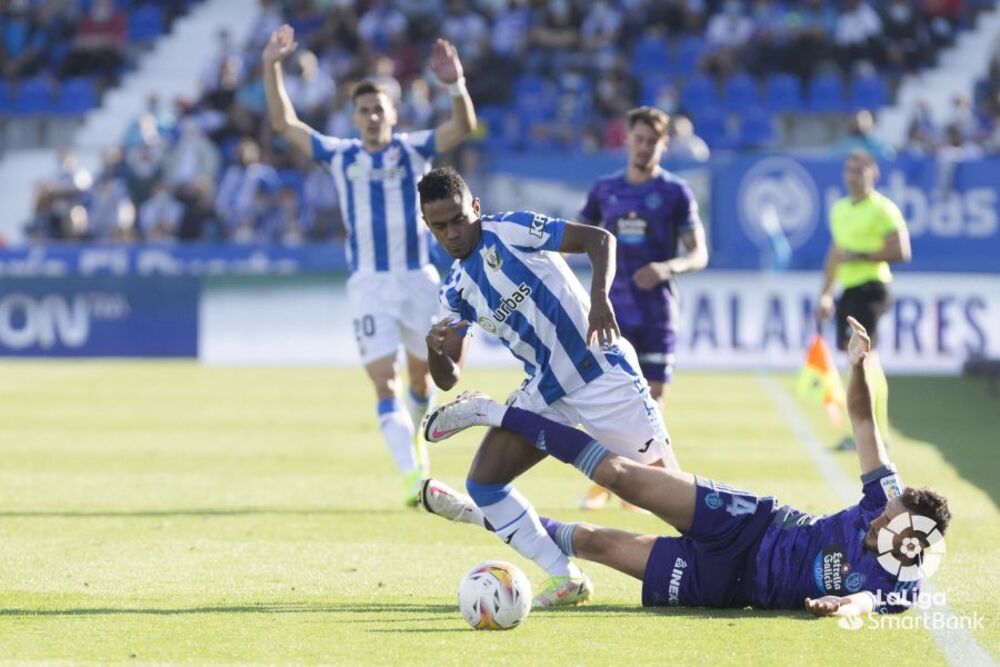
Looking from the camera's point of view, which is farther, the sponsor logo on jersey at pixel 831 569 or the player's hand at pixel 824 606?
the sponsor logo on jersey at pixel 831 569

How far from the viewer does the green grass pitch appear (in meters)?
6.01

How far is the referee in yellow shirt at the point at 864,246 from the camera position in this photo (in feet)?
39.1

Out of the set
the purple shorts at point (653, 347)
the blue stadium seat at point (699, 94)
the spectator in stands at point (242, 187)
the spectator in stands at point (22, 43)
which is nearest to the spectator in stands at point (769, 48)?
the blue stadium seat at point (699, 94)

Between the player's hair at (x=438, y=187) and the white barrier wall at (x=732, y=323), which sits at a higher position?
the player's hair at (x=438, y=187)

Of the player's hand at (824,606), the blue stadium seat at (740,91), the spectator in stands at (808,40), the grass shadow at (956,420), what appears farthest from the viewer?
the spectator in stands at (808,40)

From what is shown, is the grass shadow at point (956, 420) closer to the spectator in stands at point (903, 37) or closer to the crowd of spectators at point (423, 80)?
the crowd of spectators at point (423, 80)

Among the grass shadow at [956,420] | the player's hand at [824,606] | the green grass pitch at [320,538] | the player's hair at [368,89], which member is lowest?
the grass shadow at [956,420]

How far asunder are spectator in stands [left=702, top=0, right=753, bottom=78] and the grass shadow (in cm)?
769

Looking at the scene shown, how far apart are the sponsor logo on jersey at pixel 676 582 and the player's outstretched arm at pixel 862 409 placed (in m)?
0.80

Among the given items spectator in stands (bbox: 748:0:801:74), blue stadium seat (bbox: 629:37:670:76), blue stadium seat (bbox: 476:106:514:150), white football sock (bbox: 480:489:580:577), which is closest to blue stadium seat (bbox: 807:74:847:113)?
spectator in stands (bbox: 748:0:801:74)

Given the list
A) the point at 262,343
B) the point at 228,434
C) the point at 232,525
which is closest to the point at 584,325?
the point at 232,525

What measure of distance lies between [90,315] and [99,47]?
342 inches

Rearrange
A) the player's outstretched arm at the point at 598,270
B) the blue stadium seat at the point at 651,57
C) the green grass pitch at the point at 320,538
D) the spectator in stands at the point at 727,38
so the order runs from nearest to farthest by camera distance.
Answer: the green grass pitch at the point at 320,538 < the player's outstretched arm at the point at 598,270 < the spectator in stands at the point at 727,38 < the blue stadium seat at the point at 651,57

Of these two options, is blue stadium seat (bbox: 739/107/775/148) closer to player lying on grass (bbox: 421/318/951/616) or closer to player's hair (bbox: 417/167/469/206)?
player lying on grass (bbox: 421/318/951/616)
